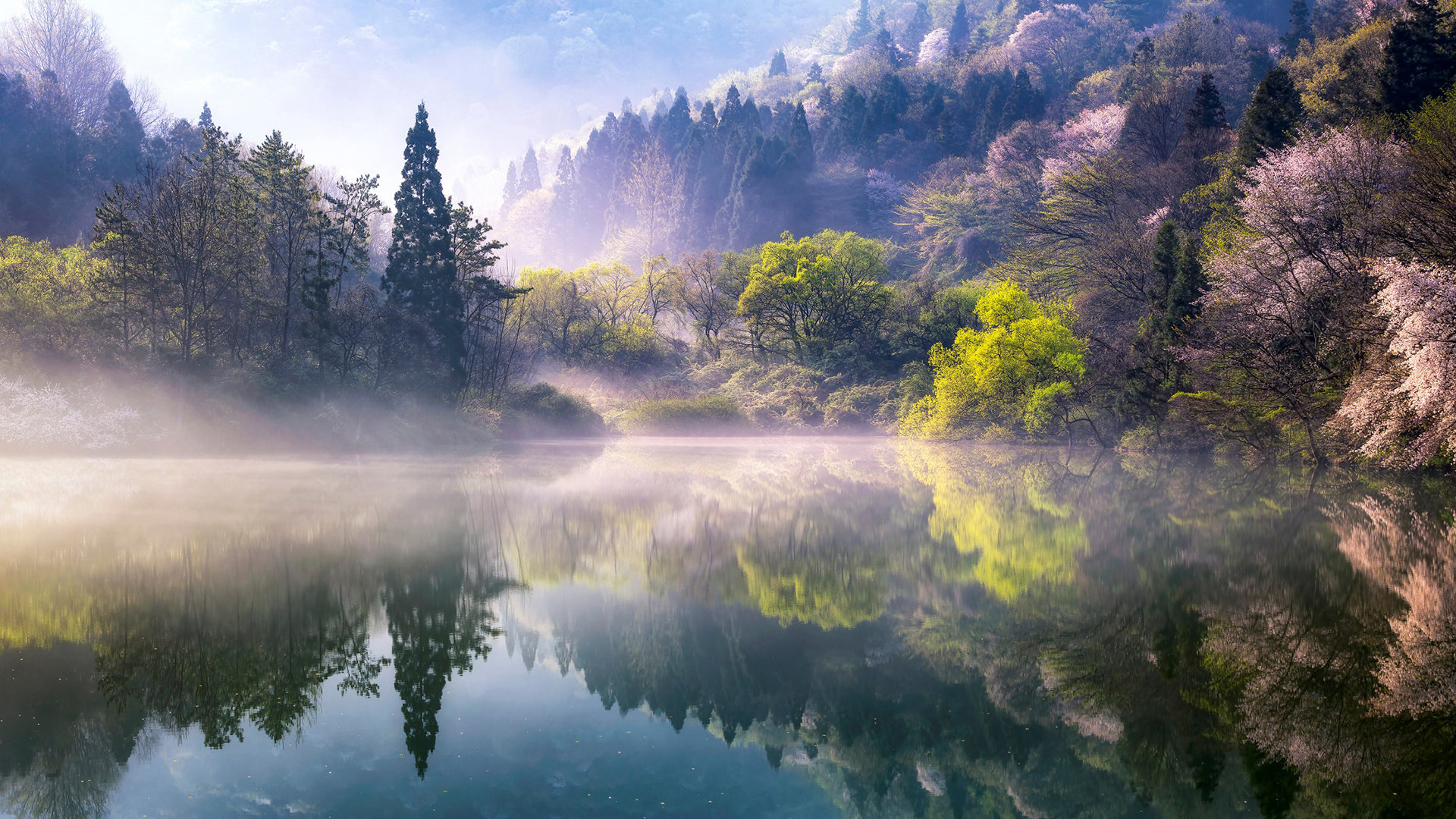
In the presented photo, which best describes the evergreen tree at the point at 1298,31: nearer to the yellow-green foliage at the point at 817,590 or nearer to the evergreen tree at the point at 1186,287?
the evergreen tree at the point at 1186,287

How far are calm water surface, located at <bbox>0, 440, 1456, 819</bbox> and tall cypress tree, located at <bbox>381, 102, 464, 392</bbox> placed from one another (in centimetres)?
2372

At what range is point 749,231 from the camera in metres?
86.8

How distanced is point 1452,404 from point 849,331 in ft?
126

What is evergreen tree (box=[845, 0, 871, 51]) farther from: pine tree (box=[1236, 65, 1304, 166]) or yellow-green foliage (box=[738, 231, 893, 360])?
pine tree (box=[1236, 65, 1304, 166])

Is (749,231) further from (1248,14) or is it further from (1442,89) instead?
(1248,14)

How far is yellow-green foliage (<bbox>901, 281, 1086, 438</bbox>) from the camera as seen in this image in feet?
116

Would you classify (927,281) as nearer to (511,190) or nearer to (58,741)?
(58,741)

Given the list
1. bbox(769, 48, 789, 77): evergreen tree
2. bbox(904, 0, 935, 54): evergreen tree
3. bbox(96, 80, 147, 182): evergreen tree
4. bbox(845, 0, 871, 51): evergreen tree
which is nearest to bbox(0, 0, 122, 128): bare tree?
bbox(96, 80, 147, 182): evergreen tree

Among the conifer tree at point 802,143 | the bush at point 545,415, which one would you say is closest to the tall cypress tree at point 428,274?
the bush at point 545,415

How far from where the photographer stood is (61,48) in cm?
6900

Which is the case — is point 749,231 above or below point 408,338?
above

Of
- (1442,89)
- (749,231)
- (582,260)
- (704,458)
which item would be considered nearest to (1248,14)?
(749,231)

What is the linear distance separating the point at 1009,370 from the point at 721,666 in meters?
31.5

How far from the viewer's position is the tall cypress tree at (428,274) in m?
38.8
